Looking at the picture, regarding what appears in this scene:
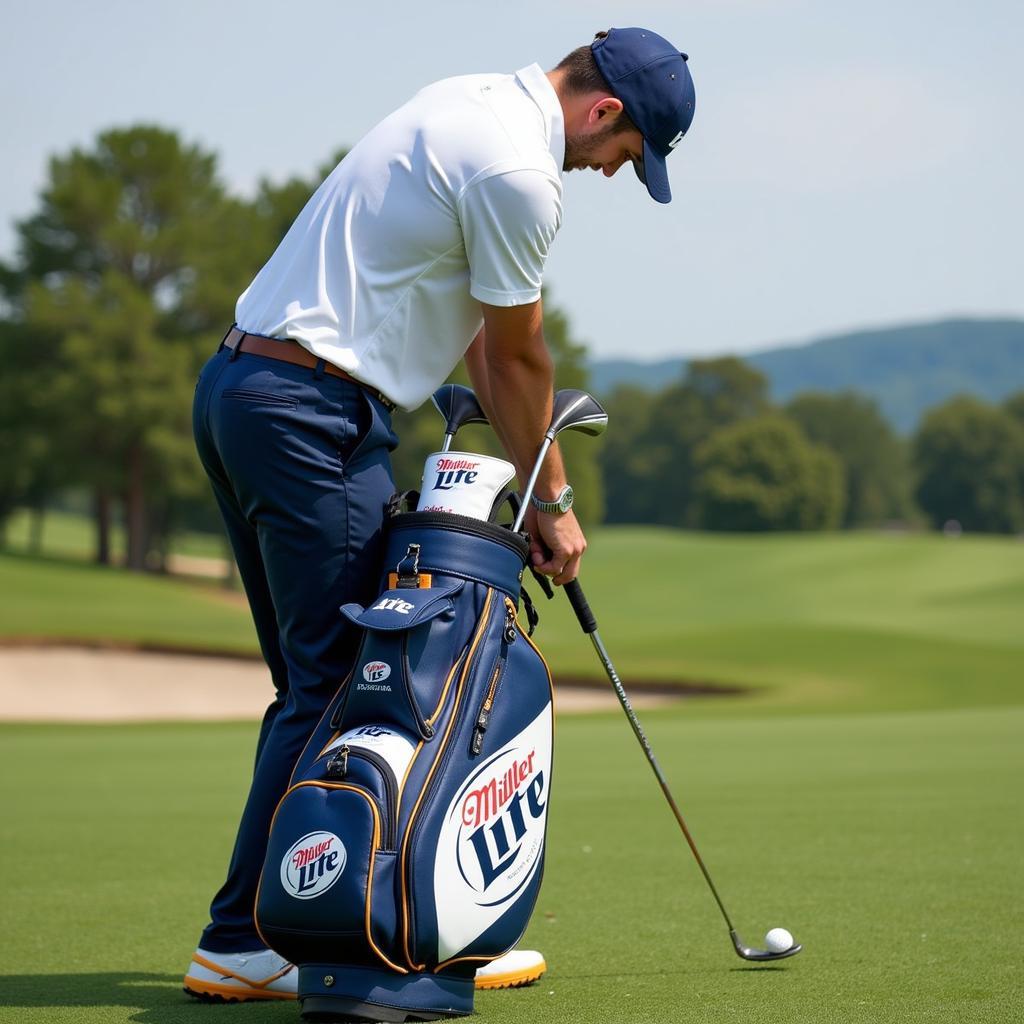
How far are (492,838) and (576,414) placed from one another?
3.26 ft

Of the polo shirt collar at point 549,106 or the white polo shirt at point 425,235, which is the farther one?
the polo shirt collar at point 549,106

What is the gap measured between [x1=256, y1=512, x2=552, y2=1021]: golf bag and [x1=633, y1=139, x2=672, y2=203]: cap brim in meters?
0.87

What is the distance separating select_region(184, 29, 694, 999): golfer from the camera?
3.16 meters

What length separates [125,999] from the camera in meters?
3.33

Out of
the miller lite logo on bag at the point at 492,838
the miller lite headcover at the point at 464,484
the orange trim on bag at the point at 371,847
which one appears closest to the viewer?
the orange trim on bag at the point at 371,847

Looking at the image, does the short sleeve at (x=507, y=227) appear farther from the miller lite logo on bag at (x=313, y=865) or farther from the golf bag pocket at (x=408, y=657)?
the miller lite logo on bag at (x=313, y=865)

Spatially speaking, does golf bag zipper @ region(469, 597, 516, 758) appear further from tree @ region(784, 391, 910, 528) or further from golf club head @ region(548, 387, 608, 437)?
tree @ region(784, 391, 910, 528)

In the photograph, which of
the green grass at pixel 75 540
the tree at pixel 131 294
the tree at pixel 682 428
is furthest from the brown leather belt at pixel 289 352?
the tree at pixel 682 428

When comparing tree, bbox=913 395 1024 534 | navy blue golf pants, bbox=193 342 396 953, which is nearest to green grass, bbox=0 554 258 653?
navy blue golf pants, bbox=193 342 396 953

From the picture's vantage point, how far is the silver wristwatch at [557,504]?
3.42 meters

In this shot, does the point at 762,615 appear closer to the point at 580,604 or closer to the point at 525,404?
the point at 580,604

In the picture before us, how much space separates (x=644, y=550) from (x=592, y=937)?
45839 mm

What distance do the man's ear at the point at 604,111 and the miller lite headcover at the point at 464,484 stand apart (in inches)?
30.9

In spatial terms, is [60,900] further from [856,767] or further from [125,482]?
[125,482]
